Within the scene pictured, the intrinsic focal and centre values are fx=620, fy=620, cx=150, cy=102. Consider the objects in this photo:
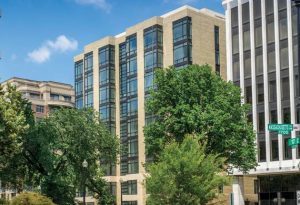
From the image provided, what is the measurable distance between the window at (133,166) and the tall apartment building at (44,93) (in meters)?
60.5

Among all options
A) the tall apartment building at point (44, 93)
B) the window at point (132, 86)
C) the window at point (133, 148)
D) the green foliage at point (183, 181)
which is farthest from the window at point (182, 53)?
the tall apartment building at point (44, 93)

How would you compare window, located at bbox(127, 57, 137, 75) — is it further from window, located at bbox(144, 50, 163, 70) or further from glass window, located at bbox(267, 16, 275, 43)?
glass window, located at bbox(267, 16, 275, 43)

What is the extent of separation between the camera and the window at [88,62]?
108m

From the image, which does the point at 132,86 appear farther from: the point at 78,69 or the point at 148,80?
the point at 78,69

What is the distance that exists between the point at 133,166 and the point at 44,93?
68533 millimetres

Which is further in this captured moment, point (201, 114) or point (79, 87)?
point (79, 87)

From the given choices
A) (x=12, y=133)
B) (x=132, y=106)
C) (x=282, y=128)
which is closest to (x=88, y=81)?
(x=132, y=106)

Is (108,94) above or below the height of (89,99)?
above

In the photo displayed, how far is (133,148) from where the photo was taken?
3821 inches

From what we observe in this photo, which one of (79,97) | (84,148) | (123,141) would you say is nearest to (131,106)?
(123,141)

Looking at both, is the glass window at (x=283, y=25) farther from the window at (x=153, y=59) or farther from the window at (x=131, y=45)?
the window at (x=131, y=45)

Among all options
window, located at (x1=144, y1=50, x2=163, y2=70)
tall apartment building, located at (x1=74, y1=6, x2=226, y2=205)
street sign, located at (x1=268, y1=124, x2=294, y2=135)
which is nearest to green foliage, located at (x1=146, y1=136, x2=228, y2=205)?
street sign, located at (x1=268, y1=124, x2=294, y2=135)

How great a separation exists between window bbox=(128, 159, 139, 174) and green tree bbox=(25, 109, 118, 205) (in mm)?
40215

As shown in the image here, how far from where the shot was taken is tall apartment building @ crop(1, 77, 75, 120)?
15612 centimetres
